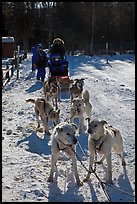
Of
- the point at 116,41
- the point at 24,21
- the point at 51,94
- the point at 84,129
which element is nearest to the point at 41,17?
the point at 24,21

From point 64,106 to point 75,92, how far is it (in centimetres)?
49

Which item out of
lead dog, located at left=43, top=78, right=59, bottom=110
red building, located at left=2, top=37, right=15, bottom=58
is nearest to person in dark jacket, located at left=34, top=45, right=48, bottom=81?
lead dog, located at left=43, top=78, right=59, bottom=110

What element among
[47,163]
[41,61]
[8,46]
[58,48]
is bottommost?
[47,163]

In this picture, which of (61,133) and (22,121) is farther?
(22,121)

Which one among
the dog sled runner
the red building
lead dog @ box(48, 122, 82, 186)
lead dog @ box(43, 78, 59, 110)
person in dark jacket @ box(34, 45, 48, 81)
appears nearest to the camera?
lead dog @ box(48, 122, 82, 186)

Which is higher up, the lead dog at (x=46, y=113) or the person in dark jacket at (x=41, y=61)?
the person in dark jacket at (x=41, y=61)

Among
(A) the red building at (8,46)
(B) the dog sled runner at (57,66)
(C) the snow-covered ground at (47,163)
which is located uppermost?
(A) the red building at (8,46)

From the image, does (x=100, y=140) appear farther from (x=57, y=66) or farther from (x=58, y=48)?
(x=58, y=48)

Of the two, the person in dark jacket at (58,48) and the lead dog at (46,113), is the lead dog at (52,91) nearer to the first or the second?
Answer: the lead dog at (46,113)

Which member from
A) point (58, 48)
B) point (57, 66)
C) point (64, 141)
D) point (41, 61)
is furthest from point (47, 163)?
point (41, 61)

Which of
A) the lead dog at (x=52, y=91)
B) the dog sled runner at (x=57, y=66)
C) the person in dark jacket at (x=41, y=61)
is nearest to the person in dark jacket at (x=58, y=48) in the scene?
the dog sled runner at (x=57, y=66)

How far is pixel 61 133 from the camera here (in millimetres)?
4617

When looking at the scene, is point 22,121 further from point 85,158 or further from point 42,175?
point 42,175

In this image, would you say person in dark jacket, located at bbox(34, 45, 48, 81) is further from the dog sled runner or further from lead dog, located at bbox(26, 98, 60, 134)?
lead dog, located at bbox(26, 98, 60, 134)
